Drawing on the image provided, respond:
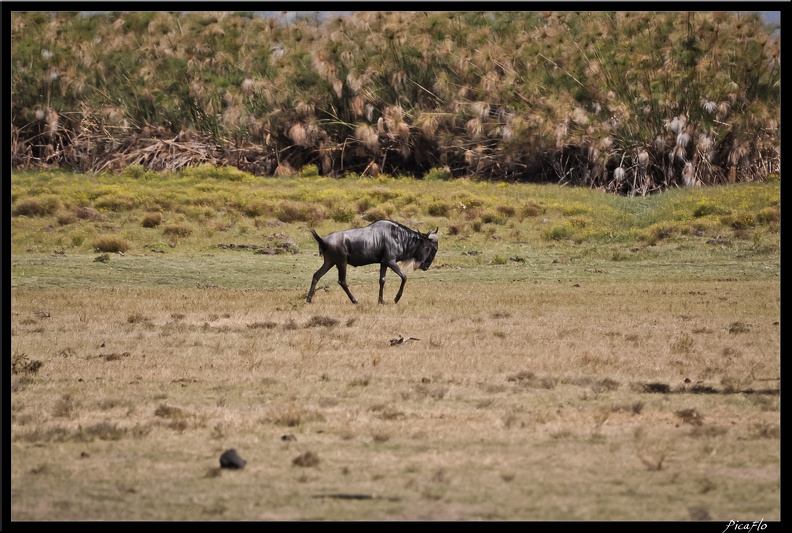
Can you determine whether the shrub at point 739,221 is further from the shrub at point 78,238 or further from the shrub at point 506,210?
the shrub at point 78,238

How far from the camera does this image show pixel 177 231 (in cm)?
2886

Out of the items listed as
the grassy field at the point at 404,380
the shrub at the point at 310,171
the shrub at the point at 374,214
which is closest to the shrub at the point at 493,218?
the grassy field at the point at 404,380

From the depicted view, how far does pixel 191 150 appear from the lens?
46250mm

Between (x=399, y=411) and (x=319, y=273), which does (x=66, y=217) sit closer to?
(x=319, y=273)

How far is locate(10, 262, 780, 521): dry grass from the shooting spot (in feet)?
24.8

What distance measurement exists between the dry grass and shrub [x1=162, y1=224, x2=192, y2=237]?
983 cm

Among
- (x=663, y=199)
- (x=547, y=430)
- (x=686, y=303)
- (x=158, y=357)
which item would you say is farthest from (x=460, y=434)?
(x=663, y=199)

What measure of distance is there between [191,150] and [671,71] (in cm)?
1712

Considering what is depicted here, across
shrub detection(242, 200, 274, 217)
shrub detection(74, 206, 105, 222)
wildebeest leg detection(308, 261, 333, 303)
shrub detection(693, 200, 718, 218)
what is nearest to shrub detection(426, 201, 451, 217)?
shrub detection(242, 200, 274, 217)

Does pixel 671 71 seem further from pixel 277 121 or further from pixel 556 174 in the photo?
pixel 277 121

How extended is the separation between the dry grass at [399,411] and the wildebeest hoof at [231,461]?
2.3 inches
